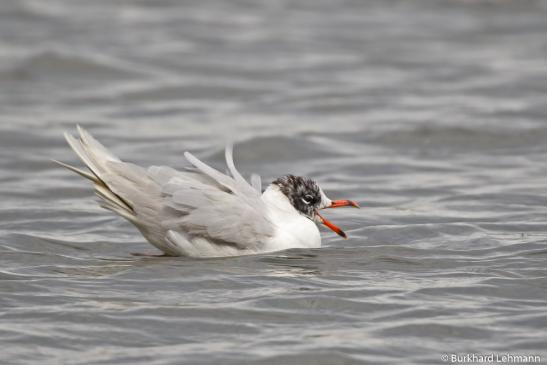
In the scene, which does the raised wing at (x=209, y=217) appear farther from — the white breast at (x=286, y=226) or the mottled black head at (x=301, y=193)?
the mottled black head at (x=301, y=193)

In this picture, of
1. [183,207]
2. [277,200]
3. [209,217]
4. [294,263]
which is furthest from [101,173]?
[294,263]

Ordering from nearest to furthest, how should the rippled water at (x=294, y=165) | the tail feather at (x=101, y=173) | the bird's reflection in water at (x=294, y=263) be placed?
the rippled water at (x=294, y=165)
the bird's reflection in water at (x=294, y=263)
the tail feather at (x=101, y=173)

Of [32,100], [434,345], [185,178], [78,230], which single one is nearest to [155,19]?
[32,100]

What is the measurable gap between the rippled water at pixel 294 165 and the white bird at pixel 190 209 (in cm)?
13

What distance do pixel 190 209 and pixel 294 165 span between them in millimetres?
→ 4507

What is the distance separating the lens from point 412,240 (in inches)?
365

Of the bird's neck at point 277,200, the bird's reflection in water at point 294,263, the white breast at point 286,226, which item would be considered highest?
the bird's neck at point 277,200

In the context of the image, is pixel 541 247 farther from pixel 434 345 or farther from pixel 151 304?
pixel 151 304

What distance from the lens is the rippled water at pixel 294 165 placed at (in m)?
6.88

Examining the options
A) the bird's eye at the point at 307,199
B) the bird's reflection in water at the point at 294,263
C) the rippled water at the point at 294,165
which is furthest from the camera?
the bird's eye at the point at 307,199

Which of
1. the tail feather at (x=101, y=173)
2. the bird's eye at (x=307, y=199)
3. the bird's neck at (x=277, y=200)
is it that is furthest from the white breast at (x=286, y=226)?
the tail feather at (x=101, y=173)

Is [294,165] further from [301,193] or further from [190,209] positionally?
[190,209]

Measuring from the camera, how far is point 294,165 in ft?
41.6

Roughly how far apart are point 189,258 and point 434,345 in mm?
2302
